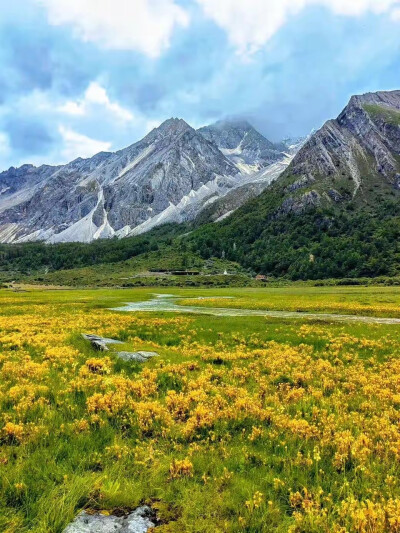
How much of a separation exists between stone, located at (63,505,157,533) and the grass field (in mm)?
193

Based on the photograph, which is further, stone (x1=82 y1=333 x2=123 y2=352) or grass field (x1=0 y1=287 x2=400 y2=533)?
stone (x1=82 y1=333 x2=123 y2=352)

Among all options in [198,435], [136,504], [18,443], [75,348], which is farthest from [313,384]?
[75,348]

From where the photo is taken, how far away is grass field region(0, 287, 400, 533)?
6.18 metres

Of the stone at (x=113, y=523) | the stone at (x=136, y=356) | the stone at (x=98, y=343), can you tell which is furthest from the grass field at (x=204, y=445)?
the stone at (x=98, y=343)

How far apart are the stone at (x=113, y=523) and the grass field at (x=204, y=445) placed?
0.63ft

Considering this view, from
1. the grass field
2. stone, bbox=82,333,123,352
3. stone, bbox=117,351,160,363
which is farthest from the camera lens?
stone, bbox=82,333,123,352

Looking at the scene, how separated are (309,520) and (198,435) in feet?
12.0

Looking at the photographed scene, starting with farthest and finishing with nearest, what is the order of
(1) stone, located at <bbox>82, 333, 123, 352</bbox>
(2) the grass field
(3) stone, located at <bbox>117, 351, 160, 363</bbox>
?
(1) stone, located at <bbox>82, 333, 123, 352</bbox> < (3) stone, located at <bbox>117, 351, 160, 363</bbox> < (2) the grass field

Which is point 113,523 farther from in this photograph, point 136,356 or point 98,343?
point 98,343

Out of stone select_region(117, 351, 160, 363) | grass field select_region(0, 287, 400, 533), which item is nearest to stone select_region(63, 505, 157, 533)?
grass field select_region(0, 287, 400, 533)

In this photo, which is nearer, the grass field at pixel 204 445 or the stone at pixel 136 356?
the grass field at pixel 204 445

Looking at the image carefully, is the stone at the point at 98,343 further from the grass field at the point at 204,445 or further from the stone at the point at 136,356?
the grass field at the point at 204,445

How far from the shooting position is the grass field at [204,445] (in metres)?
6.18

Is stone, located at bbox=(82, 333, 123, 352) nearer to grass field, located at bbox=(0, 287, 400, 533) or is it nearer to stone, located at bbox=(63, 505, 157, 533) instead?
grass field, located at bbox=(0, 287, 400, 533)
